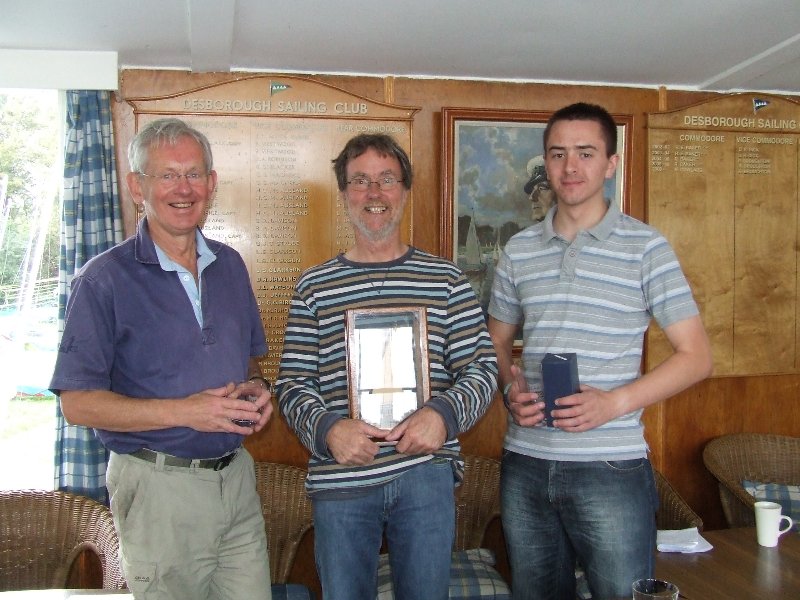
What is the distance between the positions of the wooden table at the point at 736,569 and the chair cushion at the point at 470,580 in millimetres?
725

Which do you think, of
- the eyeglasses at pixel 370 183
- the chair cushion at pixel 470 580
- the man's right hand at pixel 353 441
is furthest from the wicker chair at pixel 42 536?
the eyeglasses at pixel 370 183

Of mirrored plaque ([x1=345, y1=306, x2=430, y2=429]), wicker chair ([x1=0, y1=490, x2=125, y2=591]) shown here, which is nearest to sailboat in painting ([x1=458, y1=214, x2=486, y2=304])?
mirrored plaque ([x1=345, y1=306, x2=430, y2=429])

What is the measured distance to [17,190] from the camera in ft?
11.5

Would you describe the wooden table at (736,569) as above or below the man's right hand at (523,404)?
below

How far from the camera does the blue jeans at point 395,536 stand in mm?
1988

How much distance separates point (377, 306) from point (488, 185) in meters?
1.80

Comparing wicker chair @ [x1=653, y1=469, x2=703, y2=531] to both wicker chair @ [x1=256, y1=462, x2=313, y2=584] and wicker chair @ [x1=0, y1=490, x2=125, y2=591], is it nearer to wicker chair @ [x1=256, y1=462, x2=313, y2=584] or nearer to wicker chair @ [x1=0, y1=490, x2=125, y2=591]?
wicker chair @ [x1=256, y1=462, x2=313, y2=584]

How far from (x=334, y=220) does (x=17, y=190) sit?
60.6 inches

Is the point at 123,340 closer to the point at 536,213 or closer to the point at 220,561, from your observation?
the point at 220,561

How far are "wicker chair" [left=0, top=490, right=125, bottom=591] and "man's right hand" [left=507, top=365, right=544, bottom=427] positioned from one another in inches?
77.3

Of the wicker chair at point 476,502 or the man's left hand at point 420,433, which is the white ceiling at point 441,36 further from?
the wicker chair at point 476,502

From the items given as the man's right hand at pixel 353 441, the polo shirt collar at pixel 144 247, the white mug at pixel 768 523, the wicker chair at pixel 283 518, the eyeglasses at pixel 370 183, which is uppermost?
the eyeglasses at pixel 370 183

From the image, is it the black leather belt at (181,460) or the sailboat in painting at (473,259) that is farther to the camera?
the sailboat in painting at (473,259)

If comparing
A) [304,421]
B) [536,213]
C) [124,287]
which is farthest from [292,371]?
[536,213]
